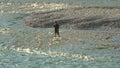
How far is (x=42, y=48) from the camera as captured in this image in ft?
101

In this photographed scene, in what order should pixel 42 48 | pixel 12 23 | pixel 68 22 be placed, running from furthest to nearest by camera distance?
pixel 12 23, pixel 68 22, pixel 42 48

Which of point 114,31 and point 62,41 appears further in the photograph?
point 114,31

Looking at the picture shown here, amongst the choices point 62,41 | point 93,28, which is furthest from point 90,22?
point 62,41

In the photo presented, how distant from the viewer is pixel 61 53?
28891 millimetres

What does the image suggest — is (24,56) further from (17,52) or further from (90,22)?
(90,22)

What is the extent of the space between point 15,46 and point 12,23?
47.7ft

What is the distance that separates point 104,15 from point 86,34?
8585 mm

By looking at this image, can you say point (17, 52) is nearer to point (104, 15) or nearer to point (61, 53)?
point (61, 53)

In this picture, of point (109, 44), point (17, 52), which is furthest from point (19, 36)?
point (109, 44)

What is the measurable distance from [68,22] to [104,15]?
4.55 m

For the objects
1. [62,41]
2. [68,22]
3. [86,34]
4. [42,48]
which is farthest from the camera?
[68,22]

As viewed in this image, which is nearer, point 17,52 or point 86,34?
point 17,52

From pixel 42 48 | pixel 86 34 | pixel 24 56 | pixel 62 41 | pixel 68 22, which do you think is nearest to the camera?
pixel 24 56

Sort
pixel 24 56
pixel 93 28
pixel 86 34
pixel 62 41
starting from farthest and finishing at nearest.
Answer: pixel 93 28
pixel 86 34
pixel 62 41
pixel 24 56
